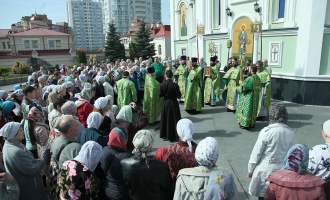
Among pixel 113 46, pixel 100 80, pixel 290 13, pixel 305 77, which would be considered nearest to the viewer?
pixel 100 80

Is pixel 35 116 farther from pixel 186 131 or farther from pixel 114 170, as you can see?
pixel 186 131

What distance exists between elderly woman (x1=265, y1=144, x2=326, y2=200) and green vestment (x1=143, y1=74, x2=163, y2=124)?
17.7ft

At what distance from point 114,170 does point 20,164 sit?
1140mm

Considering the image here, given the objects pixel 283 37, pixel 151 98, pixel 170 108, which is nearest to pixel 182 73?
pixel 151 98

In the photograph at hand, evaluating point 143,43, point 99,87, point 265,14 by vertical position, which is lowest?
point 99,87

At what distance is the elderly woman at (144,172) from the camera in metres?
2.62

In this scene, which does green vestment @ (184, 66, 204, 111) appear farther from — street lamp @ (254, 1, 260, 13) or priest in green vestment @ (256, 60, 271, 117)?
street lamp @ (254, 1, 260, 13)

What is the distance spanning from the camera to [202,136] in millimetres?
6773

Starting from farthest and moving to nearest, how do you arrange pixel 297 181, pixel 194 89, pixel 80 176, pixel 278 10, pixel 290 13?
pixel 278 10
pixel 290 13
pixel 194 89
pixel 80 176
pixel 297 181

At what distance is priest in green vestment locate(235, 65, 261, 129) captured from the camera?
6738mm

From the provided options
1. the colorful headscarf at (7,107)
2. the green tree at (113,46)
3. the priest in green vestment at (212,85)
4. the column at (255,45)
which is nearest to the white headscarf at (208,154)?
the colorful headscarf at (7,107)

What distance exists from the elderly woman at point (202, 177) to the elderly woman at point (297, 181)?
46 centimetres

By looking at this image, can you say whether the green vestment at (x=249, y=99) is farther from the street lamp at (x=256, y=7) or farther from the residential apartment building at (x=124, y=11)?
the residential apartment building at (x=124, y=11)

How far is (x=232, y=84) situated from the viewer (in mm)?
8586
